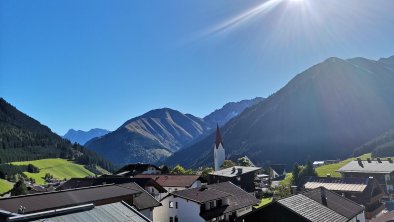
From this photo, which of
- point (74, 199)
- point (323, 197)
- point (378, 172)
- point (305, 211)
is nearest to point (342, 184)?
point (378, 172)

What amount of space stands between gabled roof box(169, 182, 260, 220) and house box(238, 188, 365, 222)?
12375 millimetres

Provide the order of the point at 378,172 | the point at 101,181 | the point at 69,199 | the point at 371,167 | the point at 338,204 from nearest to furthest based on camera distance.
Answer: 1. the point at 69,199
2. the point at 338,204
3. the point at 101,181
4. the point at 378,172
5. the point at 371,167

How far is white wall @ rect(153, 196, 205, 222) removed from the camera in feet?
164

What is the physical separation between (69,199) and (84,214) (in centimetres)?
2180

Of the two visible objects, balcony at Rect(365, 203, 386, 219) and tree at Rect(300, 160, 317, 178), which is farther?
tree at Rect(300, 160, 317, 178)

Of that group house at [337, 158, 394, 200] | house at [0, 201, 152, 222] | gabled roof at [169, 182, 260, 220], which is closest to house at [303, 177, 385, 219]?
gabled roof at [169, 182, 260, 220]

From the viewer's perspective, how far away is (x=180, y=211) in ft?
171

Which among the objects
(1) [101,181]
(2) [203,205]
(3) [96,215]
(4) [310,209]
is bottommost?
(2) [203,205]

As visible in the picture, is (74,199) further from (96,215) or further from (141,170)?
(141,170)

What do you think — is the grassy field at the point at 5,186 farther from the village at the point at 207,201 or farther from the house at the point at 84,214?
the house at the point at 84,214

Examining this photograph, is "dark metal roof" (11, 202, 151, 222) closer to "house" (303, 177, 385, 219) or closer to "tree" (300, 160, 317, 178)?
"house" (303, 177, 385, 219)

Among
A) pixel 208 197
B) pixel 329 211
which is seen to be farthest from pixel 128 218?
pixel 208 197

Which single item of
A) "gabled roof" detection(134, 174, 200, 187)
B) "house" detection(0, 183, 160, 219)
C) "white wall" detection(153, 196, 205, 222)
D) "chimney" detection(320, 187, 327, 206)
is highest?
"house" detection(0, 183, 160, 219)

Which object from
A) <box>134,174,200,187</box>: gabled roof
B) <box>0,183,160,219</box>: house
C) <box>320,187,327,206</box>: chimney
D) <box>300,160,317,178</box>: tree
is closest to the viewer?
<box>0,183,160,219</box>: house
